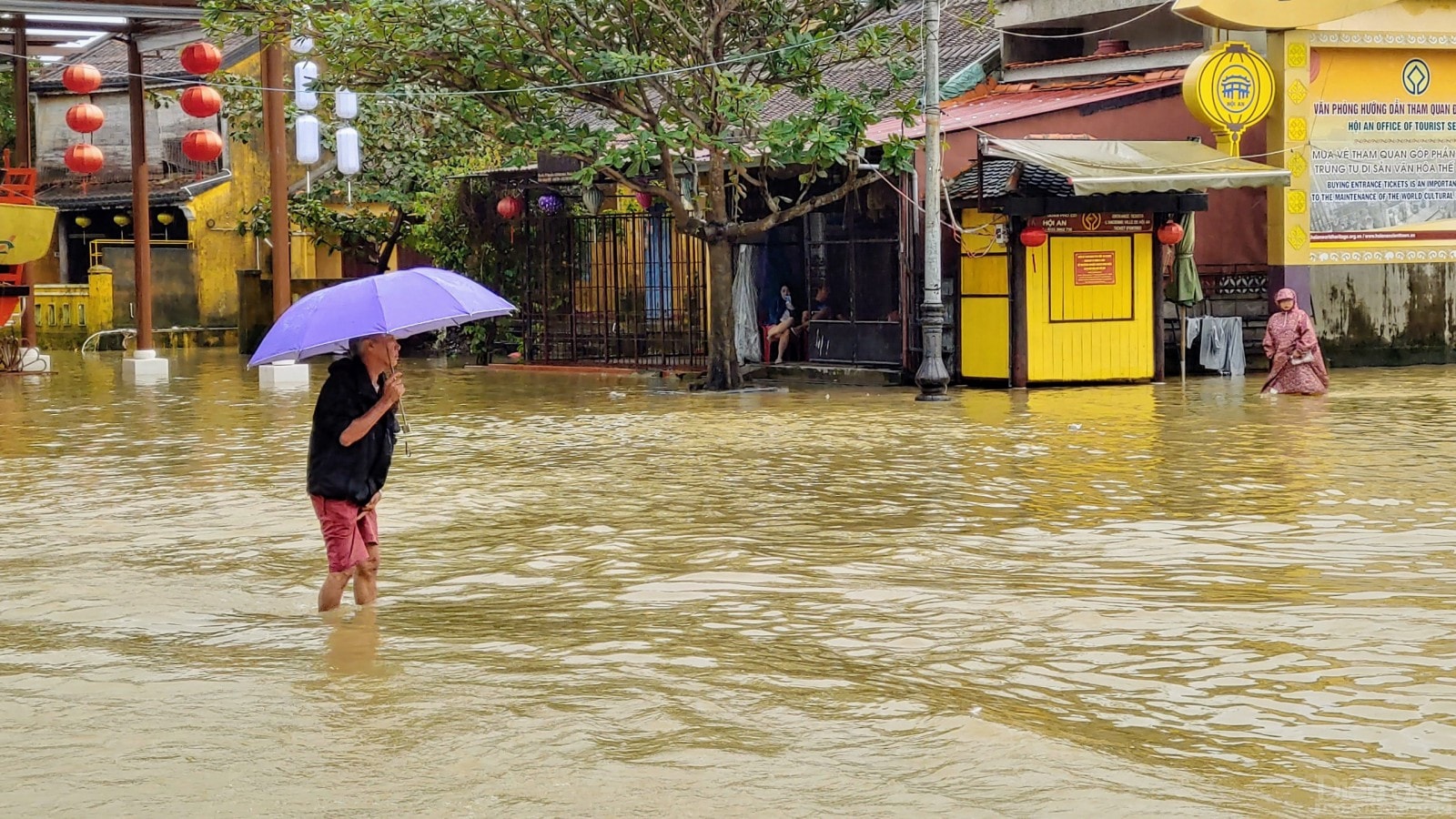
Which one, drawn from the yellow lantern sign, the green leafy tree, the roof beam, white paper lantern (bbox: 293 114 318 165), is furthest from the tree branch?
the roof beam

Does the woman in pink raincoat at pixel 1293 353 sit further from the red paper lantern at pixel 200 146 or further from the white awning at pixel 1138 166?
the red paper lantern at pixel 200 146

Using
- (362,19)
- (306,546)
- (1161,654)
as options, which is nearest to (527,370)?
(362,19)

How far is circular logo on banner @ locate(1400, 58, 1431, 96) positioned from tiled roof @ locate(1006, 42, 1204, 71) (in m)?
2.59

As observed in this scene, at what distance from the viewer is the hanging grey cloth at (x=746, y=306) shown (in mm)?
24984

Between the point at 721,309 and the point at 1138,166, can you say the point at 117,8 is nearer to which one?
the point at 721,309

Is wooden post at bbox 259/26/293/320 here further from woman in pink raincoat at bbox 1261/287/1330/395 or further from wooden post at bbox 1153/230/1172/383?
woman in pink raincoat at bbox 1261/287/1330/395

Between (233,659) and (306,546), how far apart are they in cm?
306

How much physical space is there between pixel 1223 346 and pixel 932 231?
5130 mm

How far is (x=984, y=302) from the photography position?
71.2 feet

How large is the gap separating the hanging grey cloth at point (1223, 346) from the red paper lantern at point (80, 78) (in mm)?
15232

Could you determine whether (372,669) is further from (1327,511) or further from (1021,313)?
(1021,313)

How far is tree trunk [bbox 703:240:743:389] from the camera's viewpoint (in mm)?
21547

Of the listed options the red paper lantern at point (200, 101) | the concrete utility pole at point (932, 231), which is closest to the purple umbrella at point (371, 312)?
the concrete utility pole at point (932, 231)

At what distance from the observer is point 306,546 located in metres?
10.2
